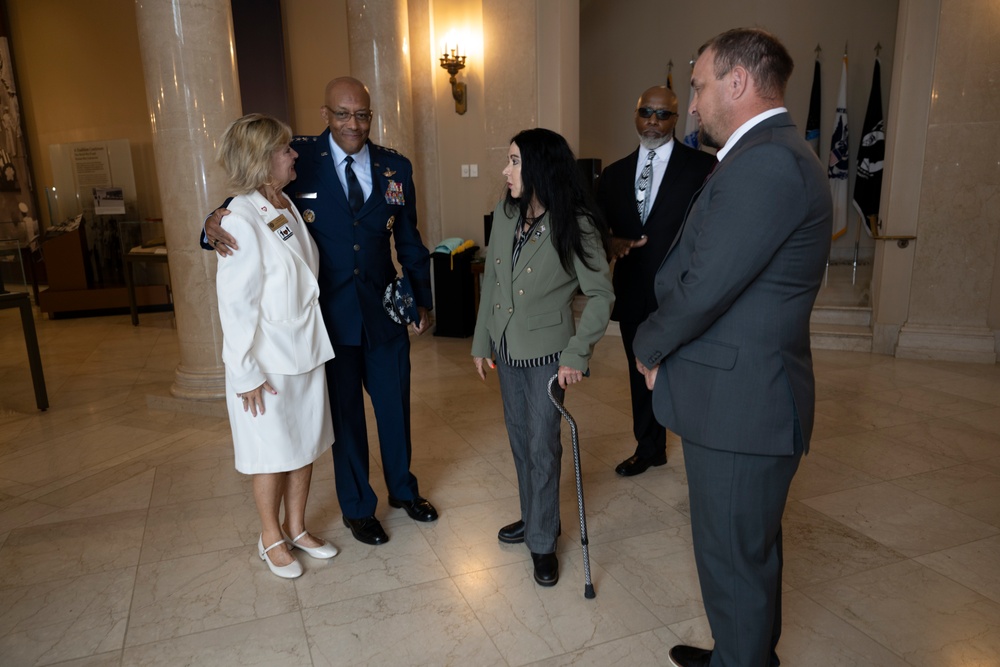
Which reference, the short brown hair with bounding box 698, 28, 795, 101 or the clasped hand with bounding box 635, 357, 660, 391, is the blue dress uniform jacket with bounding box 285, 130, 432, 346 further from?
the short brown hair with bounding box 698, 28, 795, 101

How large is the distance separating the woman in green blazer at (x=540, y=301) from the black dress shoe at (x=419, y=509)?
0.62 meters

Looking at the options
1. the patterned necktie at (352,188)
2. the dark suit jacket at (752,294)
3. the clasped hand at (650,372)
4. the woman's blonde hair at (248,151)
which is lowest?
the clasped hand at (650,372)

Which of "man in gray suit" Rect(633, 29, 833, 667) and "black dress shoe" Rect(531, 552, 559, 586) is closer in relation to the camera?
"man in gray suit" Rect(633, 29, 833, 667)

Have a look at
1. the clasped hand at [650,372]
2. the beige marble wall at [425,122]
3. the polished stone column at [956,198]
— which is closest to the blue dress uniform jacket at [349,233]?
the clasped hand at [650,372]

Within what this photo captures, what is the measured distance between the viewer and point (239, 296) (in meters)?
2.34

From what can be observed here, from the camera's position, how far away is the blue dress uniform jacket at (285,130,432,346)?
8.98 ft

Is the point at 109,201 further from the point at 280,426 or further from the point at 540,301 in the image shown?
the point at 540,301

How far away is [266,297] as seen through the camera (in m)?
2.44

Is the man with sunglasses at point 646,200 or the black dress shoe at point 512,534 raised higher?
the man with sunglasses at point 646,200

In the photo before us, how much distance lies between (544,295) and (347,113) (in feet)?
3.51

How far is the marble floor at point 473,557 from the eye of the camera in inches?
91.4

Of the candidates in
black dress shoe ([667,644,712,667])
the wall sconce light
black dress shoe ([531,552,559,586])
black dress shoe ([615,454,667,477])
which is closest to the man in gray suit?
black dress shoe ([667,644,712,667])

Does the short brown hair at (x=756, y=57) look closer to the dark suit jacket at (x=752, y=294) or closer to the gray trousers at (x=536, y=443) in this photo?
the dark suit jacket at (x=752, y=294)

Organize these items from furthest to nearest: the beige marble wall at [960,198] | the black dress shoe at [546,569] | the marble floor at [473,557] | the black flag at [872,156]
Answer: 1. the black flag at [872,156]
2. the beige marble wall at [960,198]
3. the black dress shoe at [546,569]
4. the marble floor at [473,557]
